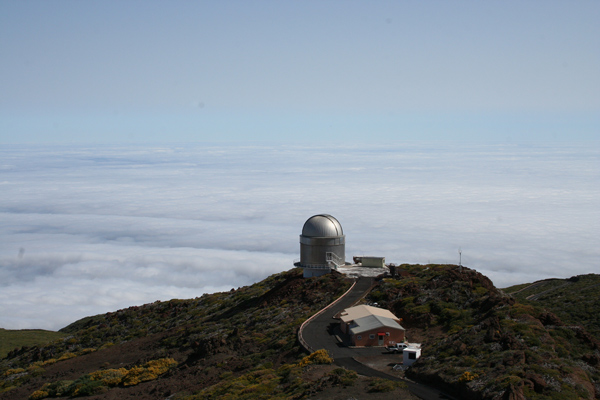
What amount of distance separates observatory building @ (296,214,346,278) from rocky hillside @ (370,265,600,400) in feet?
21.1

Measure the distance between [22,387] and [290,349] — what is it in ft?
58.1

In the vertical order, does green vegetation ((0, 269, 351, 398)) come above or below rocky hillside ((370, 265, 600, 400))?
below

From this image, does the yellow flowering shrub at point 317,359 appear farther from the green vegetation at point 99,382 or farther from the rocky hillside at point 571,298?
the rocky hillside at point 571,298

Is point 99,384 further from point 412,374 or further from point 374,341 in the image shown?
point 412,374

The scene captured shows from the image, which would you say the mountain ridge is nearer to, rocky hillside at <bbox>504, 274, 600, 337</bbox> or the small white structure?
the small white structure

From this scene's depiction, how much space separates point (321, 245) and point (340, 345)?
54.0ft

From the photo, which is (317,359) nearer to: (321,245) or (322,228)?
(321,245)

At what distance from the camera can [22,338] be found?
67.6 m

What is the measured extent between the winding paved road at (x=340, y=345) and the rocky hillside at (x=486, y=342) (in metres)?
0.96

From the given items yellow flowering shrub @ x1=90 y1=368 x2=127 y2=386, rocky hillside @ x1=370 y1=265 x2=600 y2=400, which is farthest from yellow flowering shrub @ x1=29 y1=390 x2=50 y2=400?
rocky hillside @ x1=370 y1=265 x2=600 y2=400

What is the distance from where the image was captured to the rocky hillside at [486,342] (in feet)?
70.2

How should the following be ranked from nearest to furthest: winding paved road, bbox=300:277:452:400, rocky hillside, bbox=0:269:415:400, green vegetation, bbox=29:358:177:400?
winding paved road, bbox=300:277:452:400 < rocky hillside, bbox=0:269:415:400 < green vegetation, bbox=29:358:177:400

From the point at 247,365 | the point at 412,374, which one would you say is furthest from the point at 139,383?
the point at 412,374

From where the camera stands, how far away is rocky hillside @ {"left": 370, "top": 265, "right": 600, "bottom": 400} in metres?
21.4
